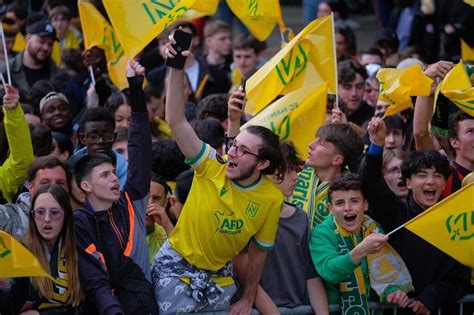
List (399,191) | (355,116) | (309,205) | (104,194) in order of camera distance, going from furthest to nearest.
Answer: (355,116) → (399,191) → (309,205) → (104,194)

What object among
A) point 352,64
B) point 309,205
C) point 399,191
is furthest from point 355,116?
point 309,205

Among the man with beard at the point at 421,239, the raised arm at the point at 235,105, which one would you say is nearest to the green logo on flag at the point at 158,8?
the raised arm at the point at 235,105

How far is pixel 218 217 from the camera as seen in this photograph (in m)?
7.21

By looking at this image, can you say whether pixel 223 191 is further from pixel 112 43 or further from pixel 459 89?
pixel 112 43

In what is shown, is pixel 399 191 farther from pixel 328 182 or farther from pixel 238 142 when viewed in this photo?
pixel 238 142

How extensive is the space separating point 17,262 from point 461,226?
2677 millimetres

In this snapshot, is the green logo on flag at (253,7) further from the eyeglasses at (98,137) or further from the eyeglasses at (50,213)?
the eyeglasses at (50,213)

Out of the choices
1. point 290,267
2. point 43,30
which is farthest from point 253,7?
point 43,30

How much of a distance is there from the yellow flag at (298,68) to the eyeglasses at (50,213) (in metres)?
2.61

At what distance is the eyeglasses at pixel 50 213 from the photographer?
23.0 ft

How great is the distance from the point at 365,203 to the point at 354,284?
0.51 meters

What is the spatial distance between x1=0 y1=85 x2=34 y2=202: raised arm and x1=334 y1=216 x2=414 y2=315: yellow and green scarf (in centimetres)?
208

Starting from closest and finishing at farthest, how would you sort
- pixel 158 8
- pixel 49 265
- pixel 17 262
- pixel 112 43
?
pixel 17 262
pixel 49 265
pixel 158 8
pixel 112 43

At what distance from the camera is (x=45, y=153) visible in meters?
8.87
